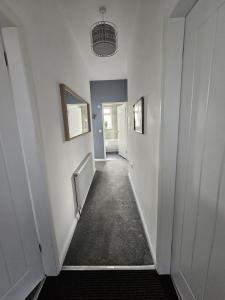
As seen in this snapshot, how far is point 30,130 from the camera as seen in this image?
40.8 inches

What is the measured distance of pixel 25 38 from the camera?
980 millimetres

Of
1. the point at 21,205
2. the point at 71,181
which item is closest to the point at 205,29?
the point at 21,205

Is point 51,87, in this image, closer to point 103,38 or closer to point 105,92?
point 103,38

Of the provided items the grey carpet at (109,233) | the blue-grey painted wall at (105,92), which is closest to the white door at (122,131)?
the blue-grey painted wall at (105,92)

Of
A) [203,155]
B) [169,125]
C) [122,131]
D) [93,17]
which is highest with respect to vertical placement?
[93,17]

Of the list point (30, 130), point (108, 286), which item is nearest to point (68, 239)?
point (108, 286)

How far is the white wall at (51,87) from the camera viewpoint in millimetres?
1066

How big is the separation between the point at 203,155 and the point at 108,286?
1.34 meters

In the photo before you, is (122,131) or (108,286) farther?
(122,131)

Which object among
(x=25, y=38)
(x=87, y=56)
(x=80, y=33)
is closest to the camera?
(x=25, y=38)

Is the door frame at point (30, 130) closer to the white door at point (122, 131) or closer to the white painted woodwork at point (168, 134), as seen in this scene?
the white painted woodwork at point (168, 134)

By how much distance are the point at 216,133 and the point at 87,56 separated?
310cm

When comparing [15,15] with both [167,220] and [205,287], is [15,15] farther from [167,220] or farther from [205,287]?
[205,287]

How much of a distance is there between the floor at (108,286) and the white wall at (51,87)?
0.22 meters
